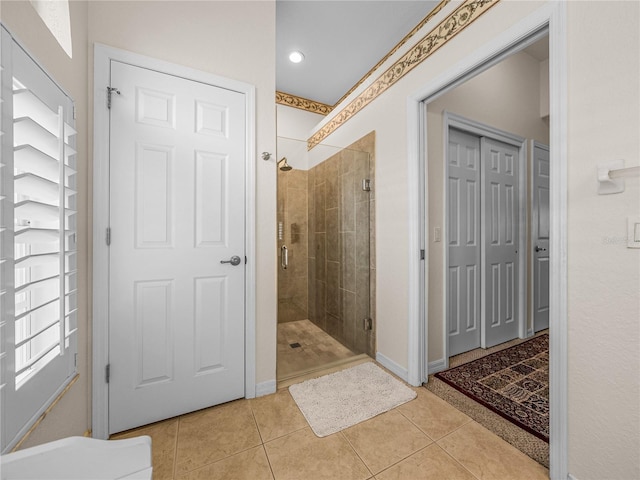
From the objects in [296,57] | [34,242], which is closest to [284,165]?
[296,57]

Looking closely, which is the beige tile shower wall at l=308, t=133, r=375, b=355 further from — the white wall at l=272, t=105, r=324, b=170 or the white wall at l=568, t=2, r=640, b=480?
the white wall at l=568, t=2, r=640, b=480

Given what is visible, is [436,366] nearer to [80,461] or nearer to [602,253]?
[602,253]

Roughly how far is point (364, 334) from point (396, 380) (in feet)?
1.67

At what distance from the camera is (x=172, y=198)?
5.12ft

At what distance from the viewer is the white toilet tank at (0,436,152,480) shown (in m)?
0.47

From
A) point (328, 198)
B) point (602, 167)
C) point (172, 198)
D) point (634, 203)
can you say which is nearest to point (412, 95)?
point (328, 198)

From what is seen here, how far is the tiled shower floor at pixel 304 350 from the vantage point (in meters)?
2.16

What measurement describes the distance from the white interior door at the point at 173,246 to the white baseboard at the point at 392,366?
1.14 m

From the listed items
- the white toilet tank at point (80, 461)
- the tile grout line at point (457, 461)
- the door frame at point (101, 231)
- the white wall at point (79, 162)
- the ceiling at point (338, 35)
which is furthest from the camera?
the ceiling at point (338, 35)

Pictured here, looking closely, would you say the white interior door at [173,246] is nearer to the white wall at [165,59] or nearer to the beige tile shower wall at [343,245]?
the white wall at [165,59]

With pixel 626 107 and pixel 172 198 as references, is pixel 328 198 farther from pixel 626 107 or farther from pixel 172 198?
pixel 626 107

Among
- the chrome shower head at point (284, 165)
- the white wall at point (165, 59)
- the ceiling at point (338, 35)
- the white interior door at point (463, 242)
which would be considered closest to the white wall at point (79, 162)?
the white wall at point (165, 59)

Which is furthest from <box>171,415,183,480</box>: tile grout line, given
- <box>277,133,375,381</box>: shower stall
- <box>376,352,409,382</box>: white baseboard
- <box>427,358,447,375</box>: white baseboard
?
<box>427,358,447,375</box>: white baseboard

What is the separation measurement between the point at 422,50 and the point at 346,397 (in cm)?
245
